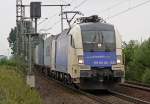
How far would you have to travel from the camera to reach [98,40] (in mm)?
21828

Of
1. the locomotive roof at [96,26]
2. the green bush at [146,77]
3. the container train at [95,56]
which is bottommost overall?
the green bush at [146,77]

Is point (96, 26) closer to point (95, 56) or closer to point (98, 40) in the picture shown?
point (98, 40)

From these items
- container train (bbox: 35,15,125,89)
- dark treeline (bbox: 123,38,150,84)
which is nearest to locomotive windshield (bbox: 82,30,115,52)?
container train (bbox: 35,15,125,89)

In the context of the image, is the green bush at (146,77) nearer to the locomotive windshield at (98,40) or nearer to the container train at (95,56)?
the container train at (95,56)

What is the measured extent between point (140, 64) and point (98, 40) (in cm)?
1043

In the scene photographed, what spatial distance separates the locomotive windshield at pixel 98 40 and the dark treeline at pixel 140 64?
7206 millimetres

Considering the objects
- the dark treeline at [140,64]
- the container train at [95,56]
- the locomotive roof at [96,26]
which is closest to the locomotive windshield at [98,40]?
the container train at [95,56]

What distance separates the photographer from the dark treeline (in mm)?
29959

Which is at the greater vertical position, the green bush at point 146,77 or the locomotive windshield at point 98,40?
the locomotive windshield at point 98,40

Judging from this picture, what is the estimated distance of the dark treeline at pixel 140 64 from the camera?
30.0m

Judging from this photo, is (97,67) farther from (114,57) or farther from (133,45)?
(133,45)

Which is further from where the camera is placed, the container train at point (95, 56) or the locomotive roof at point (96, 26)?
the locomotive roof at point (96, 26)

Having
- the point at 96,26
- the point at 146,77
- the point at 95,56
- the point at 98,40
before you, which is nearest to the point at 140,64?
the point at 146,77

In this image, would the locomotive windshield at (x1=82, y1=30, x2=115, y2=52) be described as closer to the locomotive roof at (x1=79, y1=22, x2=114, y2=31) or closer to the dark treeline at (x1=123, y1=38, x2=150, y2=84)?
the locomotive roof at (x1=79, y1=22, x2=114, y2=31)
